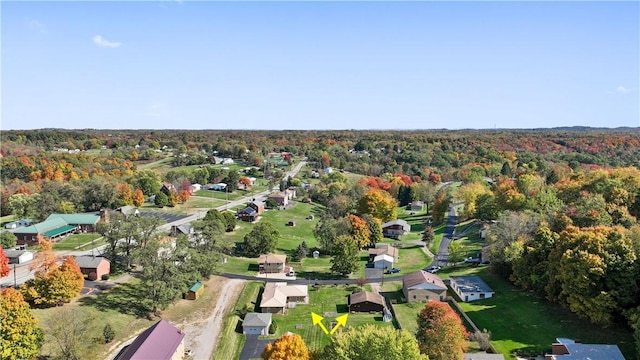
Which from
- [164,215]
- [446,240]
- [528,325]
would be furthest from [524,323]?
[164,215]

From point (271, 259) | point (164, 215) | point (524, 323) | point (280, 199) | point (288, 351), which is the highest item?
point (288, 351)

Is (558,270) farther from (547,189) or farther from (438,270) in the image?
(547,189)

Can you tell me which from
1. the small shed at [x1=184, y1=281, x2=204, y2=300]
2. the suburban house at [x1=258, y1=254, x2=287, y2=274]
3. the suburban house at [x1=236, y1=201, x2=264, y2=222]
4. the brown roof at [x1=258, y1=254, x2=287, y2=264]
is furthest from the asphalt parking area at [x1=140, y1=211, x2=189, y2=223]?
the small shed at [x1=184, y1=281, x2=204, y2=300]

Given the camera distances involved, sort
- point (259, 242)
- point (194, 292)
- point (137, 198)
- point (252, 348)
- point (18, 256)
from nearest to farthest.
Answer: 1. point (252, 348)
2. point (194, 292)
3. point (18, 256)
4. point (259, 242)
5. point (137, 198)

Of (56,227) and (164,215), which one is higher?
(56,227)

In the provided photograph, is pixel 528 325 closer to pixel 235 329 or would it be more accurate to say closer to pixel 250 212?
pixel 235 329

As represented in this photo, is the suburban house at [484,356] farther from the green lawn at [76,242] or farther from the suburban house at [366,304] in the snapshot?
the green lawn at [76,242]

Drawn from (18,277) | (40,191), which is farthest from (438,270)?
(40,191)

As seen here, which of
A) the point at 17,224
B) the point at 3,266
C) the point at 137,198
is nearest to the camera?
the point at 3,266
